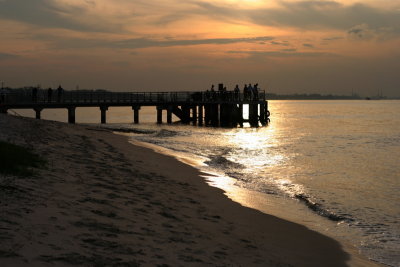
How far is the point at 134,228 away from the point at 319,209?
6686mm

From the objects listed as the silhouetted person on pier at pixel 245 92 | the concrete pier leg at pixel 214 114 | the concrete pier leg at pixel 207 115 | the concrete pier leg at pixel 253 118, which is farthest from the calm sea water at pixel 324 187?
the concrete pier leg at pixel 207 115

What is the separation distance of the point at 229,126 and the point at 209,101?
442 cm

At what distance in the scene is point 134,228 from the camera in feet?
25.2

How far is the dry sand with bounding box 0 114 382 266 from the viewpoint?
610cm

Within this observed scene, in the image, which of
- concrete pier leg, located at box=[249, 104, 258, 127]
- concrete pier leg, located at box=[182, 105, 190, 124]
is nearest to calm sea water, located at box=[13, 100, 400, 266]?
concrete pier leg, located at box=[249, 104, 258, 127]

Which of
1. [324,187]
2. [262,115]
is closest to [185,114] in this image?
[262,115]

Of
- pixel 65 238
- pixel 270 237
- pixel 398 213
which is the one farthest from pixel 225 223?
pixel 398 213

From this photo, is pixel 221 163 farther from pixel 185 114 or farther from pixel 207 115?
pixel 185 114

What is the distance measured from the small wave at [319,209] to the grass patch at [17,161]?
7.15m

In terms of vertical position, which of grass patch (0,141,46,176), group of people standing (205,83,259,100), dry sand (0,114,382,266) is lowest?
dry sand (0,114,382,266)

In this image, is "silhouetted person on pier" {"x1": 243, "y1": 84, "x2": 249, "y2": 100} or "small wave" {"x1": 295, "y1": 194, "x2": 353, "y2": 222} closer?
"small wave" {"x1": 295, "y1": 194, "x2": 353, "y2": 222}

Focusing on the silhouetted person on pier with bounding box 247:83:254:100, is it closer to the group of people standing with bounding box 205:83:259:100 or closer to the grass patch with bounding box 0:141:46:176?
the group of people standing with bounding box 205:83:259:100

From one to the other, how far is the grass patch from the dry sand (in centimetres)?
31

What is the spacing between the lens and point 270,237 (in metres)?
9.06
